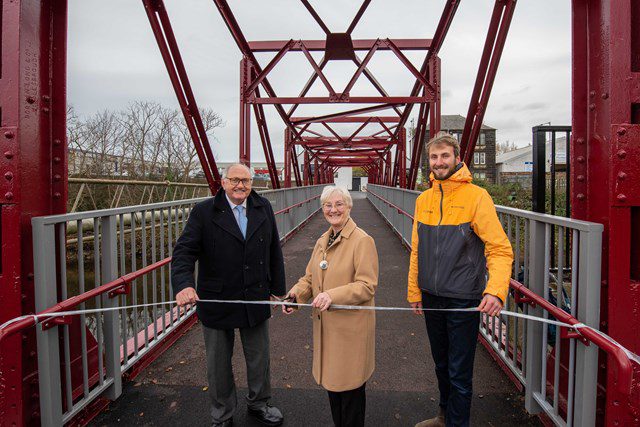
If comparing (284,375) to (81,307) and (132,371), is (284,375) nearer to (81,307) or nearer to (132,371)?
(132,371)

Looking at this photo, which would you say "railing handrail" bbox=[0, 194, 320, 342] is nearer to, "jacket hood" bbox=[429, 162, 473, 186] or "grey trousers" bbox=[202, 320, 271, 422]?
"grey trousers" bbox=[202, 320, 271, 422]

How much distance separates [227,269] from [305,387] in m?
1.35

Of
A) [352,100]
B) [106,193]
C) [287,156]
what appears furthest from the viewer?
[287,156]

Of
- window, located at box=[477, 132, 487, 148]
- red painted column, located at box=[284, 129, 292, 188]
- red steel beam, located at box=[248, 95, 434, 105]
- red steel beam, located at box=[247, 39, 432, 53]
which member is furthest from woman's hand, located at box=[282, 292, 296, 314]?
window, located at box=[477, 132, 487, 148]

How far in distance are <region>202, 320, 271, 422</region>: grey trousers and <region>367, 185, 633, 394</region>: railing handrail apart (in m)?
1.86

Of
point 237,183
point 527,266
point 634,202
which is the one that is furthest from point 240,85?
point 634,202

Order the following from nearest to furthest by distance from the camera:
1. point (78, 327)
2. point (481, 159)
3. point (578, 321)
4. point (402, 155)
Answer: point (578, 321) < point (78, 327) < point (402, 155) < point (481, 159)

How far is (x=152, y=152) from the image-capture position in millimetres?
27359

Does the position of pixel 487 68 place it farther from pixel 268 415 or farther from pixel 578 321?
pixel 268 415

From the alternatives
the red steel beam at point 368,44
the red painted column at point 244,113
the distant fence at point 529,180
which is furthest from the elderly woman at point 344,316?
the red steel beam at point 368,44

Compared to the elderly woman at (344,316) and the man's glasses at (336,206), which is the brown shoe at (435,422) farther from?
the man's glasses at (336,206)

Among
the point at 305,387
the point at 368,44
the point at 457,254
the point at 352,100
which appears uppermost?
the point at 368,44

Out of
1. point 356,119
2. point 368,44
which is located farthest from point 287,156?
point 368,44

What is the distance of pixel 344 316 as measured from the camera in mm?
2246
